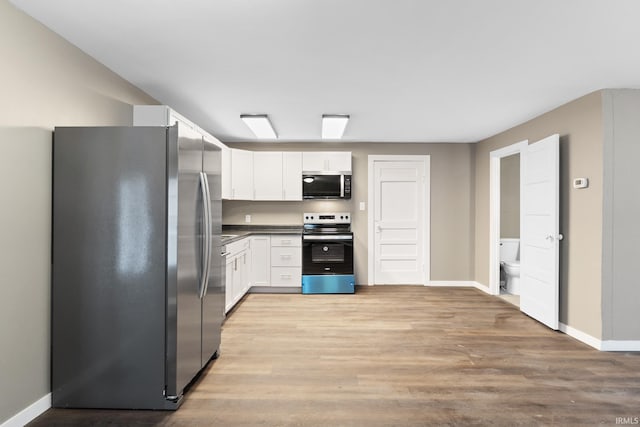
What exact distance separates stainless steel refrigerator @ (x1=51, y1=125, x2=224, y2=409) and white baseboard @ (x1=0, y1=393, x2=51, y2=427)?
0.06 metres

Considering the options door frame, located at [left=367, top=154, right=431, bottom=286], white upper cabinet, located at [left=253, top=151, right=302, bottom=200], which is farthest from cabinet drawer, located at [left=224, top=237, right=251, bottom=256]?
door frame, located at [left=367, top=154, right=431, bottom=286]

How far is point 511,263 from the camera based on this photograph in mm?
5562

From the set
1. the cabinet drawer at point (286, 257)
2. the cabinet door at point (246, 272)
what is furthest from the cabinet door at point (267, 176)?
the cabinet door at point (246, 272)

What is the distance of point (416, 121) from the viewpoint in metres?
4.43

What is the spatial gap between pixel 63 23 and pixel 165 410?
2432mm

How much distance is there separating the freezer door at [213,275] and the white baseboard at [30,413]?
94cm

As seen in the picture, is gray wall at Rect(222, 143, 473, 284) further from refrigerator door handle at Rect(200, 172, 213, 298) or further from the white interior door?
refrigerator door handle at Rect(200, 172, 213, 298)

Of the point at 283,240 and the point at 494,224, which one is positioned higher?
the point at 494,224

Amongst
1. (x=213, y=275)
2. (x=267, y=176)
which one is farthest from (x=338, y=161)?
(x=213, y=275)

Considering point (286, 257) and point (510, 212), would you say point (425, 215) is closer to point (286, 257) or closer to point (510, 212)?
point (510, 212)

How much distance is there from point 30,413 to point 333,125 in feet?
12.4

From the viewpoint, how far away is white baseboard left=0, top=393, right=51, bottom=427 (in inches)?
77.4

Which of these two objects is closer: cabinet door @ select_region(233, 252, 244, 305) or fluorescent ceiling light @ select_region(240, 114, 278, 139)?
fluorescent ceiling light @ select_region(240, 114, 278, 139)

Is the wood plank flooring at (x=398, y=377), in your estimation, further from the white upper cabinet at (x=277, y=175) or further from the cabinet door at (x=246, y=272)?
the white upper cabinet at (x=277, y=175)
